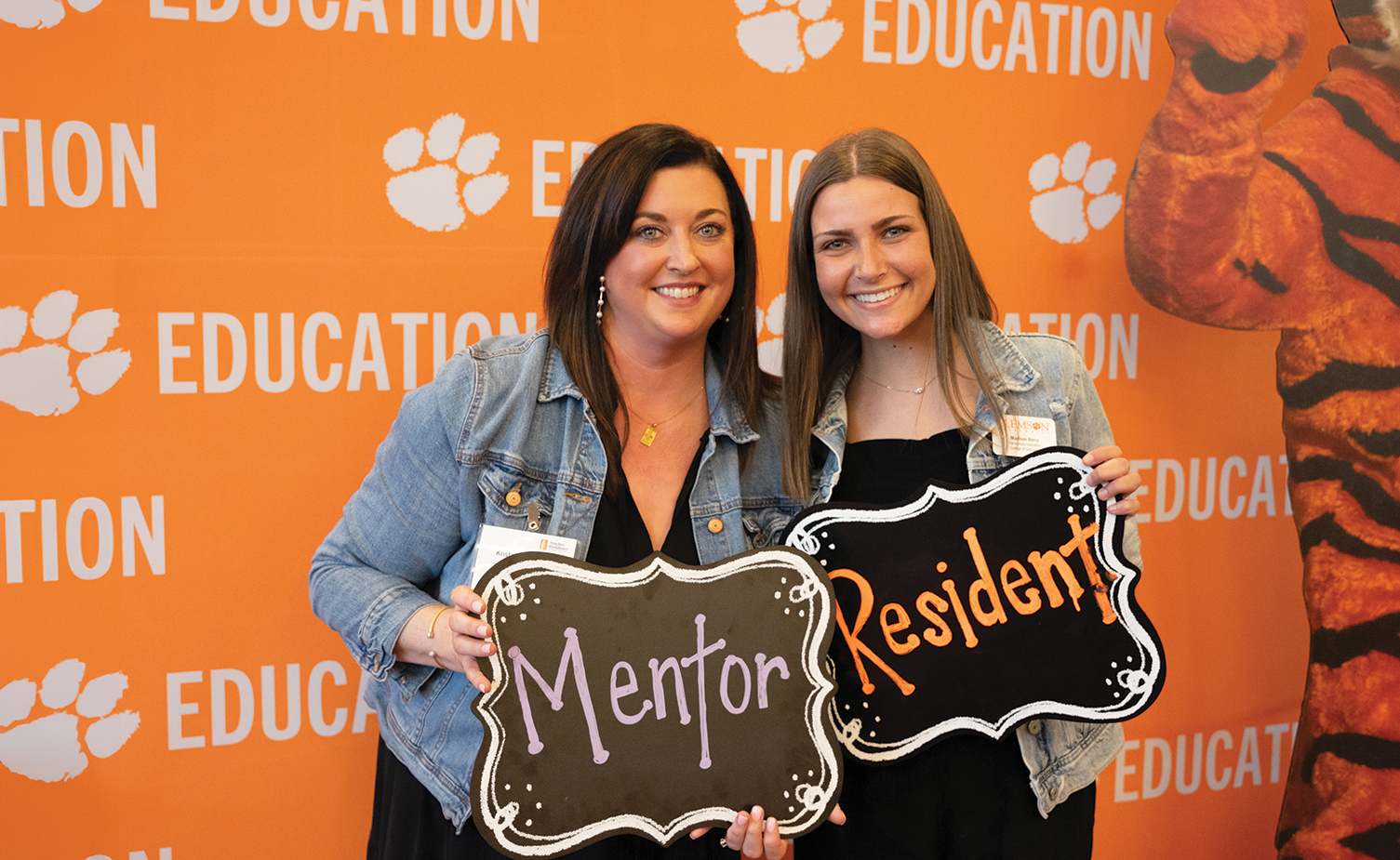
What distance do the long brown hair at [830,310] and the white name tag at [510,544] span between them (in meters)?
0.41

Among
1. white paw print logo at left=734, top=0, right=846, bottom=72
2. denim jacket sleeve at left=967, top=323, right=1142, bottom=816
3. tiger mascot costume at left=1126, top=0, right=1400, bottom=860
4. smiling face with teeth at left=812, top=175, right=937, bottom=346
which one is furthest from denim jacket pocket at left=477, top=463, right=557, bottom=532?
tiger mascot costume at left=1126, top=0, right=1400, bottom=860

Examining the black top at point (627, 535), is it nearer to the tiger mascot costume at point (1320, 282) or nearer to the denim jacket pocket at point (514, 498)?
the denim jacket pocket at point (514, 498)

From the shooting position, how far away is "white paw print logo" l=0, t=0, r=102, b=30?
1899mm

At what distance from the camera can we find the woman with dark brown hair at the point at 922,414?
160cm

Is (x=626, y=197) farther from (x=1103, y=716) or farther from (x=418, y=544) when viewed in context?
(x=1103, y=716)

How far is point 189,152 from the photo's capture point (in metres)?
2.01

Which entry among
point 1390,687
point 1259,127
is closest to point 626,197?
point 1259,127

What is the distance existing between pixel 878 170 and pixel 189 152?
1440 millimetres

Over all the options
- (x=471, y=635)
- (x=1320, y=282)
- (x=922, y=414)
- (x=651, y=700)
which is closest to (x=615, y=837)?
(x=651, y=700)

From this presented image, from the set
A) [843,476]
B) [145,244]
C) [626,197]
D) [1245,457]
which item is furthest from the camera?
[1245,457]

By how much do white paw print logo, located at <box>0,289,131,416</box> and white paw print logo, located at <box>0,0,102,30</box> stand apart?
54 cm

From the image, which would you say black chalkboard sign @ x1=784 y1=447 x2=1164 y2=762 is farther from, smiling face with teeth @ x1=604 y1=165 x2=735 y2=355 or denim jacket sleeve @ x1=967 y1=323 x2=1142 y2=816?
smiling face with teeth @ x1=604 y1=165 x2=735 y2=355

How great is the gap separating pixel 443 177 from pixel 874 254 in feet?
3.43

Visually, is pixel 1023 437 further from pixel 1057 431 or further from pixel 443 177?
pixel 443 177
